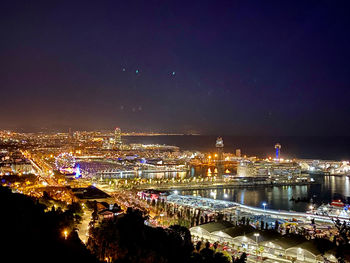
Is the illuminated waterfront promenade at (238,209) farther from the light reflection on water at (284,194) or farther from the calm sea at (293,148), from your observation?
the calm sea at (293,148)

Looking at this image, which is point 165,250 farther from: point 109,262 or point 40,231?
point 40,231

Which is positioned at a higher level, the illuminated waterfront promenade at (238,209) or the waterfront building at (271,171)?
the waterfront building at (271,171)

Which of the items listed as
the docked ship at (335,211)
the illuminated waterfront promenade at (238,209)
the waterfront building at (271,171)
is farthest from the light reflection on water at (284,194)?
the illuminated waterfront promenade at (238,209)

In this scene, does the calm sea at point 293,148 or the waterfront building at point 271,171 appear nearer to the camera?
the waterfront building at point 271,171

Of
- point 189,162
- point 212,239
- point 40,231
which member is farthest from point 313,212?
point 189,162

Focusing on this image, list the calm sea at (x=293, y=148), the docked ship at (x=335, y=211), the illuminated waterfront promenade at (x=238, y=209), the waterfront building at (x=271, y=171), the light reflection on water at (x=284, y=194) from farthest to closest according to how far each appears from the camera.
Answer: the calm sea at (x=293, y=148)
the waterfront building at (x=271, y=171)
the light reflection on water at (x=284, y=194)
the docked ship at (x=335, y=211)
the illuminated waterfront promenade at (x=238, y=209)

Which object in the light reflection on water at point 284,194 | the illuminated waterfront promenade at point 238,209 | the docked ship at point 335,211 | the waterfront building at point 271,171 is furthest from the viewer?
the waterfront building at point 271,171

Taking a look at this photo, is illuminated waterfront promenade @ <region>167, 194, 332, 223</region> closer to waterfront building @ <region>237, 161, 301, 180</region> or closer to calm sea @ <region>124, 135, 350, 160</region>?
waterfront building @ <region>237, 161, 301, 180</region>

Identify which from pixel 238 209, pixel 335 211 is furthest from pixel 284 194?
pixel 238 209
